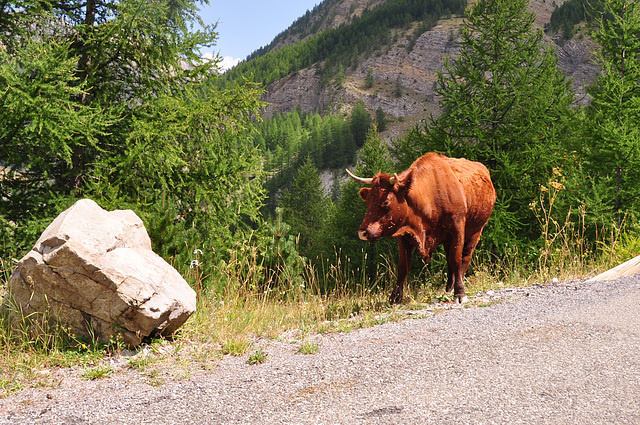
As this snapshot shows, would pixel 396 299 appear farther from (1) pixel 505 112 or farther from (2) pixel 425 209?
(1) pixel 505 112

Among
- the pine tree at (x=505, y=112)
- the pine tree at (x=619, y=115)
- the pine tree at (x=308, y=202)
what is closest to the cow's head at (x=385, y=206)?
the pine tree at (x=505, y=112)

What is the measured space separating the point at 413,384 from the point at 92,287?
120 inches

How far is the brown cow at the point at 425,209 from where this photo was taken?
5852 mm

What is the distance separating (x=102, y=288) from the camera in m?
4.32

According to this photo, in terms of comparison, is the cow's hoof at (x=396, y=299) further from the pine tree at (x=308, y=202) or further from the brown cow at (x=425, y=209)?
the pine tree at (x=308, y=202)

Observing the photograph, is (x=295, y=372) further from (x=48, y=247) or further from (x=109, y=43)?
(x=109, y=43)

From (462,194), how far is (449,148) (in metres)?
5.89

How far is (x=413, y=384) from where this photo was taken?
3.24 meters

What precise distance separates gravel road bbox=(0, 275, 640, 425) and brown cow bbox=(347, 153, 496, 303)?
5.29ft

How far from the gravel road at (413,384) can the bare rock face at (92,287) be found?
665mm

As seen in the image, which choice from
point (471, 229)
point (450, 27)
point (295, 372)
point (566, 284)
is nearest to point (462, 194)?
point (471, 229)

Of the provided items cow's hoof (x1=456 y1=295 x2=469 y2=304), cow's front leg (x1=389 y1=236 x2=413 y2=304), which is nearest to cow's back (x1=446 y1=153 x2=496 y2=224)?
cow's front leg (x1=389 y1=236 x2=413 y2=304)

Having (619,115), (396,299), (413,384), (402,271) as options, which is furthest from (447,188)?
(619,115)

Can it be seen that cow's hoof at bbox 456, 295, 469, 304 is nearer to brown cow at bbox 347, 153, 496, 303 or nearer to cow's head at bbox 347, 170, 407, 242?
brown cow at bbox 347, 153, 496, 303
